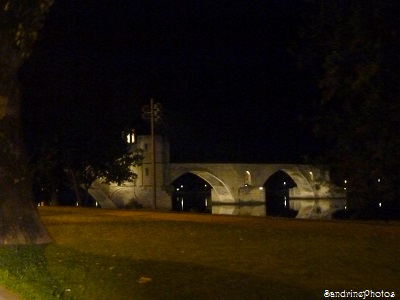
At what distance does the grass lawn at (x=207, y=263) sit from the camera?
12.7 meters

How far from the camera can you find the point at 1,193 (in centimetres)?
1895

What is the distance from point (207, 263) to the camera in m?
15.9

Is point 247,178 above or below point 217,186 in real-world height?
above

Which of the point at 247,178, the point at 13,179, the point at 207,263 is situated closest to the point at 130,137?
the point at 247,178

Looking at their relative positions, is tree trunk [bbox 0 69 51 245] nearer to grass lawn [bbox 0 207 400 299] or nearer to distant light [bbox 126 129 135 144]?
grass lawn [bbox 0 207 400 299]

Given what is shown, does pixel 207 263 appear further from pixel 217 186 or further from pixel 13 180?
pixel 217 186

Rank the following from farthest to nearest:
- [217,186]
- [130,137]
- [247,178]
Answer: [217,186]
[247,178]
[130,137]

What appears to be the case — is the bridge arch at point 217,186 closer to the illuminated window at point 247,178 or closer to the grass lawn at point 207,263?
the illuminated window at point 247,178

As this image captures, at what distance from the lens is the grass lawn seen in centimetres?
1274

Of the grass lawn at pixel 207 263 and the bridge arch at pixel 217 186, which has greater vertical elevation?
the bridge arch at pixel 217 186

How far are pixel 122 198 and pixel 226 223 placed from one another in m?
56.4

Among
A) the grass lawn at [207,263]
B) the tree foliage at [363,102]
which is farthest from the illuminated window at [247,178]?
the tree foliage at [363,102]

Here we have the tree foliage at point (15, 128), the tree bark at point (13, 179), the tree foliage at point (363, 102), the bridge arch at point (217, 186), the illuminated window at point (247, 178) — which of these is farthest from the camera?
the bridge arch at point (217, 186)

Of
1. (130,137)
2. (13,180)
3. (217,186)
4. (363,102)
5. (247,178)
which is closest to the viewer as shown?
(363,102)
